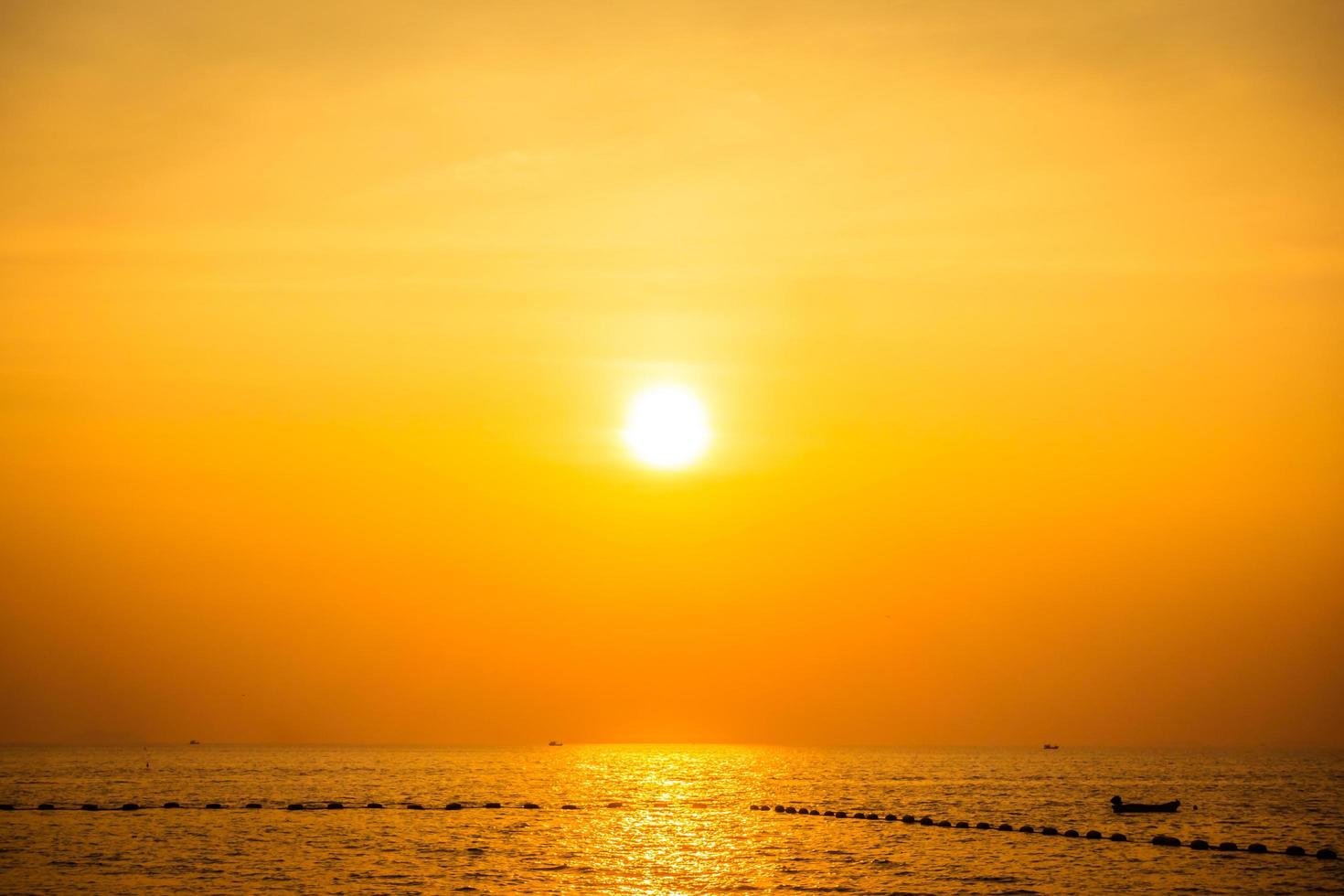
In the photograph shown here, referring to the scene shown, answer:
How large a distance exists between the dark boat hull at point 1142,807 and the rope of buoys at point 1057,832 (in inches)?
829

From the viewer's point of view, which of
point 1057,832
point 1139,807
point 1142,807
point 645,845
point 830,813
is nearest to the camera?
point 645,845

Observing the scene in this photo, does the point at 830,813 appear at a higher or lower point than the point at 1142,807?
lower

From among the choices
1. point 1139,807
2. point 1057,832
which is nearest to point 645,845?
point 1057,832

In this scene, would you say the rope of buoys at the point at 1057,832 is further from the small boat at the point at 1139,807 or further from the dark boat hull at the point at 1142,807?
the dark boat hull at the point at 1142,807

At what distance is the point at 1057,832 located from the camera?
334 ft

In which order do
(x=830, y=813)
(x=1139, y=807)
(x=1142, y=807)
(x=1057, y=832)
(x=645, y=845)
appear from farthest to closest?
(x=1139, y=807), (x=1142, y=807), (x=830, y=813), (x=1057, y=832), (x=645, y=845)

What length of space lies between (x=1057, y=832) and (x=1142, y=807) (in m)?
30.6

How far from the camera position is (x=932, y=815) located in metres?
124

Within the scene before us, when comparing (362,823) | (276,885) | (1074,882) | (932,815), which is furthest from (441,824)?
(1074,882)

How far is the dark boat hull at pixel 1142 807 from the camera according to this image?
126562mm

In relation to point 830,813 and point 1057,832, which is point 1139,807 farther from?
point 830,813

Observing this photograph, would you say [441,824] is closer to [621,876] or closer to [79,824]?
[79,824]

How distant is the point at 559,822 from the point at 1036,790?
295 ft

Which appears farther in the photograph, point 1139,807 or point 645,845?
point 1139,807
